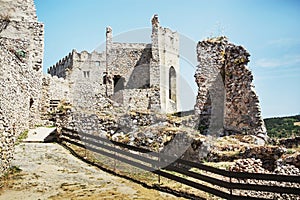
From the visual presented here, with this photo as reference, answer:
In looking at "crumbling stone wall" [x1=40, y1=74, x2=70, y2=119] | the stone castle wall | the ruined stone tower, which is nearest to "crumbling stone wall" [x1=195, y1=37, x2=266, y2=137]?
"crumbling stone wall" [x1=40, y1=74, x2=70, y2=119]

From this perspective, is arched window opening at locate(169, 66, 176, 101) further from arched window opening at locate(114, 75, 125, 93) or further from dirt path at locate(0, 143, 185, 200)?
dirt path at locate(0, 143, 185, 200)

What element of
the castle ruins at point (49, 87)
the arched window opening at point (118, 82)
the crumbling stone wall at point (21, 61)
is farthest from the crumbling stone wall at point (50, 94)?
the arched window opening at point (118, 82)

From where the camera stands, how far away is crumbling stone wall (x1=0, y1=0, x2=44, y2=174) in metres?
12.1

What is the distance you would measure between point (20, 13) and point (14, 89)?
8912mm

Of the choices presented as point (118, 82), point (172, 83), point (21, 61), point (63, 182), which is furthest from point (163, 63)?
point (63, 182)

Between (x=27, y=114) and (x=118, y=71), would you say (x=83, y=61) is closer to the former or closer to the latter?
(x=118, y=71)

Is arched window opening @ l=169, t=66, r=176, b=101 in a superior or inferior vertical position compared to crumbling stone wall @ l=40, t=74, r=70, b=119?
superior

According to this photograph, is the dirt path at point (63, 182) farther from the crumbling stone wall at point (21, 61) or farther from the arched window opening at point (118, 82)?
the arched window opening at point (118, 82)

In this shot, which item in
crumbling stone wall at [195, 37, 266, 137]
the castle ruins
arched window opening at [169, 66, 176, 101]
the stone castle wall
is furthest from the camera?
arched window opening at [169, 66, 176, 101]

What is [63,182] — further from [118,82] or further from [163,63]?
[163,63]

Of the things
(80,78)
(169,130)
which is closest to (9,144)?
(169,130)

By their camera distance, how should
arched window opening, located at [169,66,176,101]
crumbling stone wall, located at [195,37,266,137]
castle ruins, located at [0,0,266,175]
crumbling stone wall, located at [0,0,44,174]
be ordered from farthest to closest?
arched window opening, located at [169,66,176,101] < crumbling stone wall, located at [195,37,266,137] < crumbling stone wall, located at [0,0,44,174] < castle ruins, located at [0,0,266,175]

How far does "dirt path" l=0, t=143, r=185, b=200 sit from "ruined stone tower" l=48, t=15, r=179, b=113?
23.6 m

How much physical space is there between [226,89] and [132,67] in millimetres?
22556
